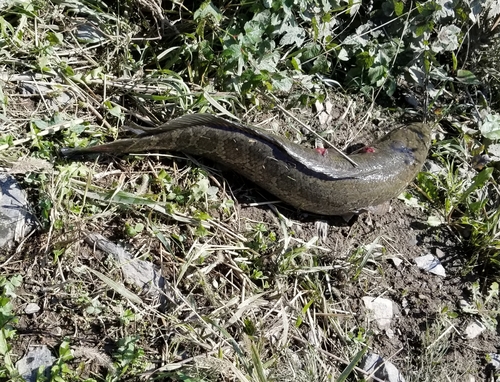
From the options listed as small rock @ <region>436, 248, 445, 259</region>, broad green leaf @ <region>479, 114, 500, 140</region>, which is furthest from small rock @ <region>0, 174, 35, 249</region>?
broad green leaf @ <region>479, 114, 500, 140</region>

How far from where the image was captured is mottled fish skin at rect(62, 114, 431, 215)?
3.95 meters

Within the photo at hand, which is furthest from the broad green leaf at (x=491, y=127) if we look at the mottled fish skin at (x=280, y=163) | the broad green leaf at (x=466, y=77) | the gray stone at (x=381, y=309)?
the gray stone at (x=381, y=309)

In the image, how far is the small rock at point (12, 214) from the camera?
3290 mm

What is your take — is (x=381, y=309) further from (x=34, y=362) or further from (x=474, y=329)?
(x=34, y=362)

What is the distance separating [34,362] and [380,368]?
208 cm

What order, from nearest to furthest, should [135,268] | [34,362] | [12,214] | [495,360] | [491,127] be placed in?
[34,362]
[12,214]
[135,268]
[495,360]
[491,127]

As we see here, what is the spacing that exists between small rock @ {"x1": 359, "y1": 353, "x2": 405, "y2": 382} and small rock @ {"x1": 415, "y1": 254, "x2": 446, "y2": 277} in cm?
90

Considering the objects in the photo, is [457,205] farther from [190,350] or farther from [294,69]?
[190,350]

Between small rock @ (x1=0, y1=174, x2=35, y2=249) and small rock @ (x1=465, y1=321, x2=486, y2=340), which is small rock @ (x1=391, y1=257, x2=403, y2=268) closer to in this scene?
small rock @ (x1=465, y1=321, x2=486, y2=340)

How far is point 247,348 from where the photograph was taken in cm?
327

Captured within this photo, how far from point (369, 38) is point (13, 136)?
9.83ft

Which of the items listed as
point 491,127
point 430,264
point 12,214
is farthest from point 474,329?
point 12,214

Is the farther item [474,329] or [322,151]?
[322,151]

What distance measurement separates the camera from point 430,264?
4301 mm
